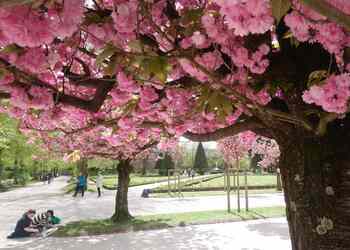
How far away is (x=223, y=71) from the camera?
3.44 metres

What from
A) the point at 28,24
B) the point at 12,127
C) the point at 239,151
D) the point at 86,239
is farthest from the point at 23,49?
the point at 12,127

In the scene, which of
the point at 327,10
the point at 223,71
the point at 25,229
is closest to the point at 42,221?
the point at 25,229

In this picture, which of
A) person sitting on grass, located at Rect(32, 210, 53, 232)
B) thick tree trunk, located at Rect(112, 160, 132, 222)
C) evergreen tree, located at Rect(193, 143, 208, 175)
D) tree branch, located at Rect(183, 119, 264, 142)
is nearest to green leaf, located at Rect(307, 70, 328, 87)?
tree branch, located at Rect(183, 119, 264, 142)

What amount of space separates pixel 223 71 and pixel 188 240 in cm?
809

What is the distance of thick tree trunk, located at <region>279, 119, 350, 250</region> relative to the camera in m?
3.07

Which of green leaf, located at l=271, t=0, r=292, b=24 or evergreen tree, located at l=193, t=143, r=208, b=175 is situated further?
evergreen tree, located at l=193, t=143, r=208, b=175

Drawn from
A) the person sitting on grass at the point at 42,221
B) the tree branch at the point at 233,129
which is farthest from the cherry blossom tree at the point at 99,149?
the tree branch at the point at 233,129

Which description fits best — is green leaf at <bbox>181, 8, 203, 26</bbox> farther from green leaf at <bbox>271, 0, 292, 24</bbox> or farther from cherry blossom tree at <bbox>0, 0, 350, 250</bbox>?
green leaf at <bbox>271, 0, 292, 24</bbox>

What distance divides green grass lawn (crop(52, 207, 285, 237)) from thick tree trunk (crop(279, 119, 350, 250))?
9.67 m

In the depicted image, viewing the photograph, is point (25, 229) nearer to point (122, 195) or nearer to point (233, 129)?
point (122, 195)

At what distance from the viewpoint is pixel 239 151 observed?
18391 mm

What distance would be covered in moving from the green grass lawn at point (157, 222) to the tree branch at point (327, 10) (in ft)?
37.1

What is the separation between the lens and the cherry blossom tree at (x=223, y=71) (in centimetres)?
244

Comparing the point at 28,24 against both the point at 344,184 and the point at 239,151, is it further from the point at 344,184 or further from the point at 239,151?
the point at 239,151
